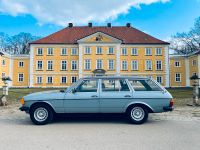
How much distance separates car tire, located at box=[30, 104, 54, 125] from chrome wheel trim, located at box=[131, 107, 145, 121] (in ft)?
9.93

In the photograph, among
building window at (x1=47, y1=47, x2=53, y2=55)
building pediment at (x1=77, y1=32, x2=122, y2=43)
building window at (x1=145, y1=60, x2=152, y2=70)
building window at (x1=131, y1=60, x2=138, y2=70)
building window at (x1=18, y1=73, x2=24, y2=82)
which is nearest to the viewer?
building pediment at (x1=77, y1=32, x2=122, y2=43)

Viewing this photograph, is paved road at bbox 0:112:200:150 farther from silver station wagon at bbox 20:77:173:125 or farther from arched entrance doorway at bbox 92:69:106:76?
arched entrance doorway at bbox 92:69:106:76

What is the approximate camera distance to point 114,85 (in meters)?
7.35

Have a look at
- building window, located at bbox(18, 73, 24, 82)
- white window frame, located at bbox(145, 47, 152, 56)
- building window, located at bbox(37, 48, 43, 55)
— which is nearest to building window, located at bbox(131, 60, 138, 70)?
white window frame, located at bbox(145, 47, 152, 56)

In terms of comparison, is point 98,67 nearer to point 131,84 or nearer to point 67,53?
point 67,53

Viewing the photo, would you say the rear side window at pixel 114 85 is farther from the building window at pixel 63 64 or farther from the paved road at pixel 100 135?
the building window at pixel 63 64

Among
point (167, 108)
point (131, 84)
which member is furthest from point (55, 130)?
point (167, 108)

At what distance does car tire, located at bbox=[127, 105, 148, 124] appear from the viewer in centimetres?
709

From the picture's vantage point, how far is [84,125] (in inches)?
272

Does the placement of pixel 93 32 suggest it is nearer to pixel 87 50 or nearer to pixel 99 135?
pixel 87 50

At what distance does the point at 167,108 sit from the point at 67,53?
3851 centimetres

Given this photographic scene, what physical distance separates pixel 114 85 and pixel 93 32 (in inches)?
1563

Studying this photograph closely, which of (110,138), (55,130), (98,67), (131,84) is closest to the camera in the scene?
(110,138)

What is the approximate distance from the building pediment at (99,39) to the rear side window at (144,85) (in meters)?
35.7
